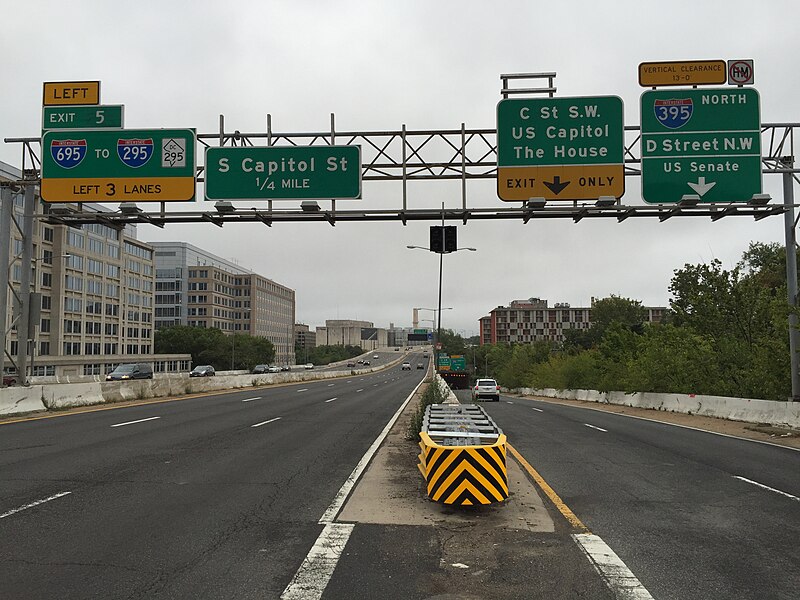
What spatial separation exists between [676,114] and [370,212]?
319 inches

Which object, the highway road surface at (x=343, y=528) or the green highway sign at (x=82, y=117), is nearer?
the highway road surface at (x=343, y=528)

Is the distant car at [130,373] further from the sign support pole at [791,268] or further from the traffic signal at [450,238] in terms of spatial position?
the sign support pole at [791,268]

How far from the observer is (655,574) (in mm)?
5793

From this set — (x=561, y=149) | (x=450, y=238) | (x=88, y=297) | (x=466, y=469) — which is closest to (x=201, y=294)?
(x=88, y=297)

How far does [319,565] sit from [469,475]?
108 inches

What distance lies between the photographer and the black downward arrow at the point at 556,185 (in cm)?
1559

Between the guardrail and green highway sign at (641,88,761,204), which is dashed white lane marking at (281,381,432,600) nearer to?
the guardrail

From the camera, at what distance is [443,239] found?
17672mm

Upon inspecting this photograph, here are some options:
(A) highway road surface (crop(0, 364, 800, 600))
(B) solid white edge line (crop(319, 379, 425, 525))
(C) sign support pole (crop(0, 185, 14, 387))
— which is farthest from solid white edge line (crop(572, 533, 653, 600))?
(C) sign support pole (crop(0, 185, 14, 387))

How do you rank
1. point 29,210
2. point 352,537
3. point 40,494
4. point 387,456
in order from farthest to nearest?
point 29,210 < point 387,456 < point 40,494 < point 352,537

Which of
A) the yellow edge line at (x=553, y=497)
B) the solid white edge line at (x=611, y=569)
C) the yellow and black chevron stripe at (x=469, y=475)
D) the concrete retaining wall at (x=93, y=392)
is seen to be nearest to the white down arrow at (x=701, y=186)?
the yellow edge line at (x=553, y=497)

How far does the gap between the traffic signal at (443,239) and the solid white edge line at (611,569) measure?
36.7 feet

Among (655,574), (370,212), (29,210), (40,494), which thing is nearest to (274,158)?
(370,212)

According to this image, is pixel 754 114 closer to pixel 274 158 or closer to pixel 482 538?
pixel 274 158
